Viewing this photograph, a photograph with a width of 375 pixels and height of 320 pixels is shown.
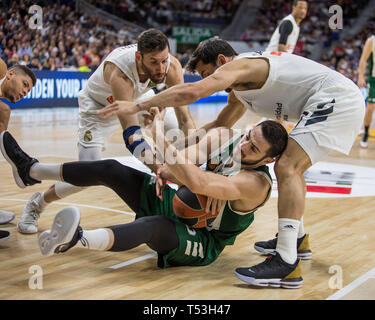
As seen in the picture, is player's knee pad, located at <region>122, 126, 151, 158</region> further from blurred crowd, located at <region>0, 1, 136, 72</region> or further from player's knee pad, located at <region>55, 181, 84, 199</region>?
blurred crowd, located at <region>0, 1, 136, 72</region>

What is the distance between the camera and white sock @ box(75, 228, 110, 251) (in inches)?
116

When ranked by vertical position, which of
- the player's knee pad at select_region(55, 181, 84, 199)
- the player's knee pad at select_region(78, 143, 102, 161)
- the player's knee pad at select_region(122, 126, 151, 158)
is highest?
the player's knee pad at select_region(122, 126, 151, 158)

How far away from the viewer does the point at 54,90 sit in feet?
45.8

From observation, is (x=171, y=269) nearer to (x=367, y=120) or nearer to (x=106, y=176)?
(x=106, y=176)

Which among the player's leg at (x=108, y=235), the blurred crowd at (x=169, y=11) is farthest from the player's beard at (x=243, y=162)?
the blurred crowd at (x=169, y=11)

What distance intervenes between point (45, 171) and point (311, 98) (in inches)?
70.4

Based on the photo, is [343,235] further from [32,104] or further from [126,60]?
[32,104]

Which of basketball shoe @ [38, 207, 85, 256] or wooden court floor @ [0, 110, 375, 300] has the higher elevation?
basketball shoe @ [38, 207, 85, 256]

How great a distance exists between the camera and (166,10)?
2295 centimetres

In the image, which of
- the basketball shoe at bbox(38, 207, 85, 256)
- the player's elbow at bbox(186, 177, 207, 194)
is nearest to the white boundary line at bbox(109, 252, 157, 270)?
the basketball shoe at bbox(38, 207, 85, 256)

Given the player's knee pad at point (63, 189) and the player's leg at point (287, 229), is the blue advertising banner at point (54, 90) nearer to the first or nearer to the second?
the player's knee pad at point (63, 189)

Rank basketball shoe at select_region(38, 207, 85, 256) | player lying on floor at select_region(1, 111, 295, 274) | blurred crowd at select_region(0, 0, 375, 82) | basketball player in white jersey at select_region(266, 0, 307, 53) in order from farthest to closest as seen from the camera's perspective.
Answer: blurred crowd at select_region(0, 0, 375, 82) < basketball player in white jersey at select_region(266, 0, 307, 53) < player lying on floor at select_region(1, 111, 295, 274) < basketball shoe at select_region(38, 207, 85, 256)

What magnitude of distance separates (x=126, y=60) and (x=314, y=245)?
1.97 m

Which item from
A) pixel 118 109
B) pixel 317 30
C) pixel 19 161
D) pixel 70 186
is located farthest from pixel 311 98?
pixel 317 30
